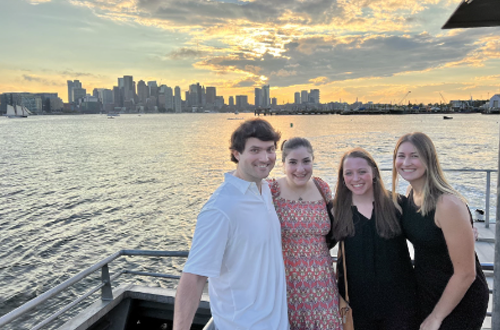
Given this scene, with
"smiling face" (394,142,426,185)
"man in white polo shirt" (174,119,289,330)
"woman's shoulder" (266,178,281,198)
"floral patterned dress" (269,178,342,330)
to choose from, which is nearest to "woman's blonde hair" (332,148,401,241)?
"floral patterned dress" (269,178,342,330)

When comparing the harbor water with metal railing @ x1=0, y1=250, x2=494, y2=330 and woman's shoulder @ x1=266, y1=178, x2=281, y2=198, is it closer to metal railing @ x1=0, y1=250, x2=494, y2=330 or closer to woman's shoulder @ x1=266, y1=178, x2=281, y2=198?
woman's shoulder @ x1=266, y1=178, x2=281, y2=198

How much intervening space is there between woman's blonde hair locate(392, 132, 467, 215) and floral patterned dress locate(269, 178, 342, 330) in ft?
2.36

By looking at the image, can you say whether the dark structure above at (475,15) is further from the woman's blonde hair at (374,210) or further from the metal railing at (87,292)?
the metal railing at (87,292)

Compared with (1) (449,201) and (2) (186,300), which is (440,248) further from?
(2) (186,300)

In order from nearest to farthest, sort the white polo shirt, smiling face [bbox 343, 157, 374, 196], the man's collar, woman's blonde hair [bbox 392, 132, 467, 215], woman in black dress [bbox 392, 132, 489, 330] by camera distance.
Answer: the white polo shirt < the man's collar < woman in black dress [bbox 392, 132, 489, 330] < woman's blonde hair [bbox 392, 132, 467, 215] < smiling face [bbox 343, 157, 374, 196]

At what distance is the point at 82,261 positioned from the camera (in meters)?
13.6

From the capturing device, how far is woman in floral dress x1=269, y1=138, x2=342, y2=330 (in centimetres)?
267

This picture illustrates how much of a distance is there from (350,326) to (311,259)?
545mm

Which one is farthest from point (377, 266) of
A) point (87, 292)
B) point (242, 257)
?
point (87, 292)

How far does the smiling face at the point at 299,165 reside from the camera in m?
Answer: 2.83

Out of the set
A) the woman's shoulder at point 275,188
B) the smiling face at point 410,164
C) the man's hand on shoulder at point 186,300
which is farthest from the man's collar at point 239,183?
the smiling face at point 410,164

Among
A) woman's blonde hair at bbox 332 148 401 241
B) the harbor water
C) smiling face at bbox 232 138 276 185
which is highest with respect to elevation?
smiling face at bbox 232 138 276 185

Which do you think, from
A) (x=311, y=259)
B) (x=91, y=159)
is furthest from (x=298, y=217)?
(x=91, y=159)

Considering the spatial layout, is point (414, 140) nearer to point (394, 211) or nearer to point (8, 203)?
point (394, 211)
